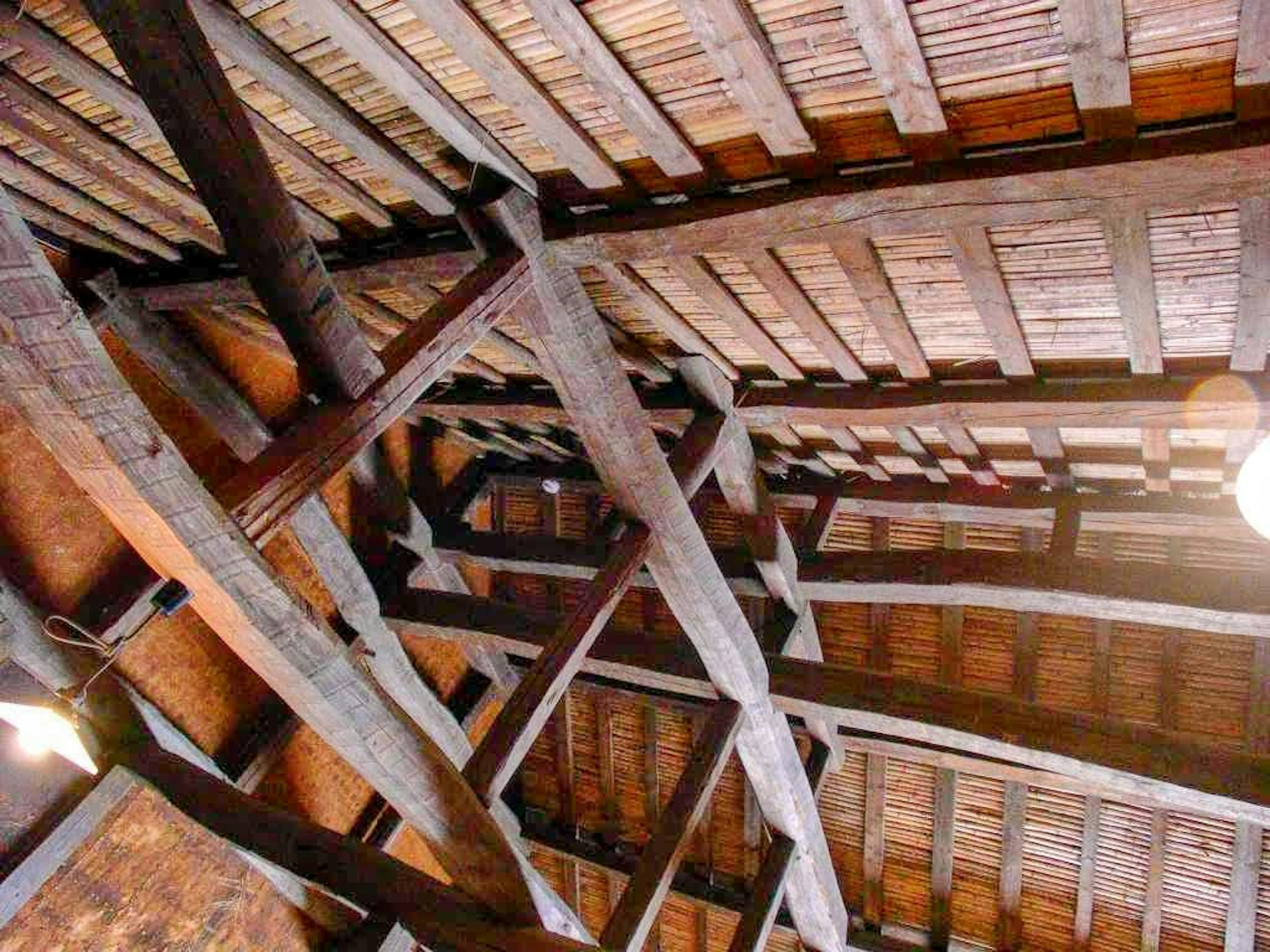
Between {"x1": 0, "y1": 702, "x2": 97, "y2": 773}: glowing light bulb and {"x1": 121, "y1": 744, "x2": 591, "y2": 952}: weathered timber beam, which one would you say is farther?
{"x1": 121, "y1": 744, "x2": 591, "y2": 952}: weathered timber beam

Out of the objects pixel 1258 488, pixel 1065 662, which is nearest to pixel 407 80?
pixel 1258 488

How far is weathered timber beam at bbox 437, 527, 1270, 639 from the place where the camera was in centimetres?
288

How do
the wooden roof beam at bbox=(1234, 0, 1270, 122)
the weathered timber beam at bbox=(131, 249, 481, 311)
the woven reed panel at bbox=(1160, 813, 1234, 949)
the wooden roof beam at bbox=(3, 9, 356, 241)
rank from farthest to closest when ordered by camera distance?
the woven reed panel at bbox=(1160, 813, 1234, 949) → the weathered timber beam at bbox=(131, 249, 481, 311) → the wooden roof beam at bbox=(3, 9, 356, 241) → the wooden roof beam at bbox=(1234, 0, 1270, 122)

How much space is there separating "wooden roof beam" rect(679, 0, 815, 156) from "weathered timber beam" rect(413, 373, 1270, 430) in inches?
48.7

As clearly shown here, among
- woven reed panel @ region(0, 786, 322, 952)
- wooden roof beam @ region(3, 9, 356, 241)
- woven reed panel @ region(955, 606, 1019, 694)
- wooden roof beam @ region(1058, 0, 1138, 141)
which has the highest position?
woven reed panel @ region(955, 606, 1019, 694)

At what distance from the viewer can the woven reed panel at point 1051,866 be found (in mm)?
4434

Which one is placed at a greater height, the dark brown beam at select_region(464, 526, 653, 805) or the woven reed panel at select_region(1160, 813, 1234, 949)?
the woven reed panel at select_region(1160, 813, 1234, 949)

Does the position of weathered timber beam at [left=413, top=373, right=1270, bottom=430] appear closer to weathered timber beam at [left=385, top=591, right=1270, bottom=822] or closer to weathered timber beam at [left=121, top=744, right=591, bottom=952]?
weathered timber beam at [left=385, top=591, right=1270, bottom=822]

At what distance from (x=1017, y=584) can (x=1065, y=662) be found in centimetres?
136

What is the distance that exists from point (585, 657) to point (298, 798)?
2.41 meters

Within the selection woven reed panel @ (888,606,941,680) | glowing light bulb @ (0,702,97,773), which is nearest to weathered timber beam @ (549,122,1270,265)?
glowing light bulb @ (0,702,97,773)

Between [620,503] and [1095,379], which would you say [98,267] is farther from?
[1095,379]

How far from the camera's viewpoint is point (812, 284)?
2.69 meters

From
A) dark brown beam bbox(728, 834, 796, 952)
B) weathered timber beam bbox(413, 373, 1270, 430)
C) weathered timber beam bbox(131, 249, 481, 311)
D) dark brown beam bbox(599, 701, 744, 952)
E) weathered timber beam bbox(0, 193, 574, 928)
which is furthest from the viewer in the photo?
dark brown beam bbox(728, 834, 796, 952)
